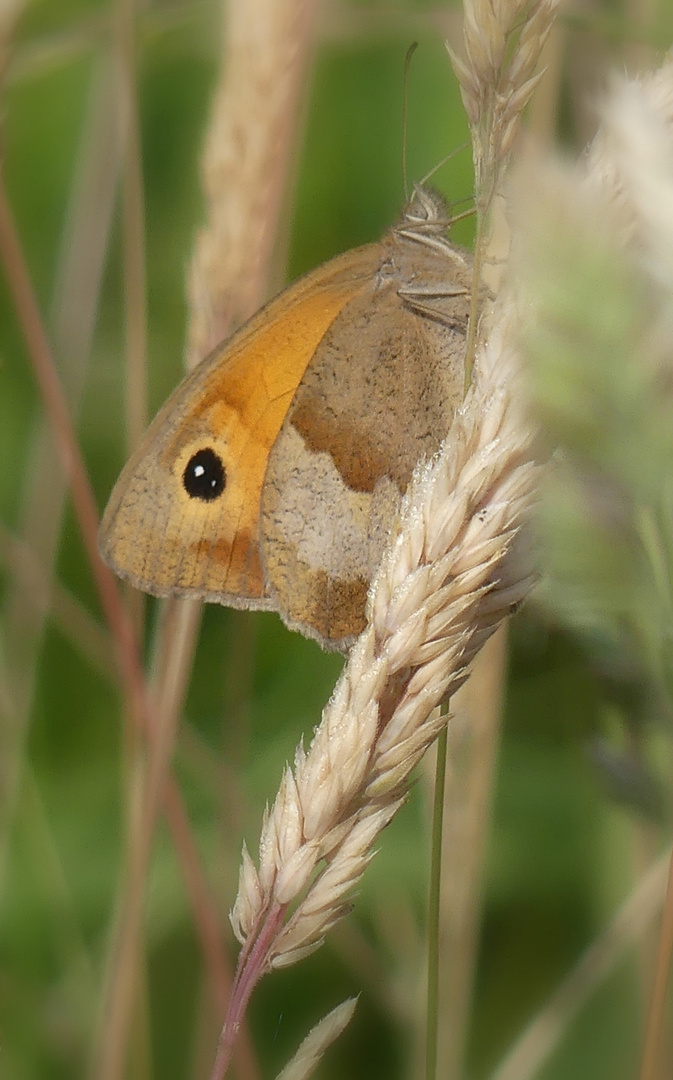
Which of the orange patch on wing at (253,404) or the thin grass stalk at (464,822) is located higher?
the orange patch on wing at (253,404)

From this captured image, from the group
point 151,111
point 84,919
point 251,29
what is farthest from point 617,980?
point 151,111

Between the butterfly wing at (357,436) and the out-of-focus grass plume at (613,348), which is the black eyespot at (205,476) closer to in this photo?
the butterfly wing at (357,436)

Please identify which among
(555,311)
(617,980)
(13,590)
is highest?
(13,590)

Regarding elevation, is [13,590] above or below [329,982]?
above

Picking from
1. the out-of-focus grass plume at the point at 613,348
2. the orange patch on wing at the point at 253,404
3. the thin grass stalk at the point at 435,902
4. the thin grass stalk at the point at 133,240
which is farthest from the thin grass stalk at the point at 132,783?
the out-of-focus grass plume at the point at 613,348

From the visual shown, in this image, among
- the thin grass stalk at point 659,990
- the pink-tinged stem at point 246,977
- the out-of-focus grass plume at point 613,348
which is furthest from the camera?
the thin grass stalk at point 659,990

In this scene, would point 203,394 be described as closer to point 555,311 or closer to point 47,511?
point 47,511
